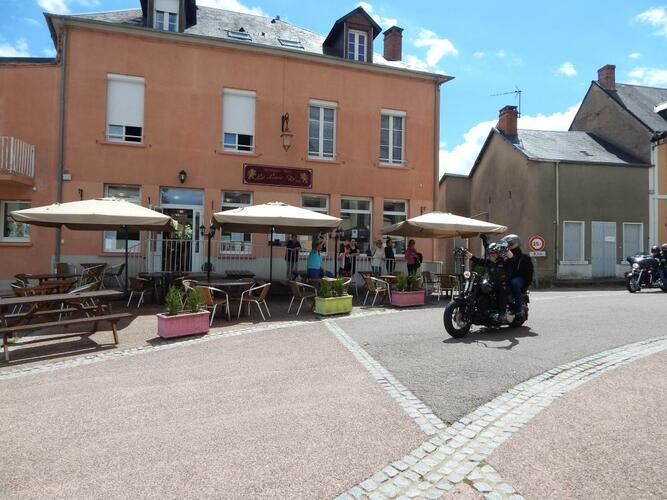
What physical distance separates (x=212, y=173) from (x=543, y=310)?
32.9 ft

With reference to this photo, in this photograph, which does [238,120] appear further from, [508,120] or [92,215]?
[508,120]

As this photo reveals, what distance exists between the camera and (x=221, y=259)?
1359cm

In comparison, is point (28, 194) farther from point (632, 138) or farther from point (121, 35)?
point (632, 138)

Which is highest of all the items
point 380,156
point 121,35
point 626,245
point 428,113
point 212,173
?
point 121,35

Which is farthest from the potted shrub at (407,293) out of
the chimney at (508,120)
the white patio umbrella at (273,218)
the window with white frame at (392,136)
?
the chimney at (508,120)

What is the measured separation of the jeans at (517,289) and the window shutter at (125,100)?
11.6 m

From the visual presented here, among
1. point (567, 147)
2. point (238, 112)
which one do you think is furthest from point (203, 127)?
point (567, 147)

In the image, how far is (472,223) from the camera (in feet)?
37.2

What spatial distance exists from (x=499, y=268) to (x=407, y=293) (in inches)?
134

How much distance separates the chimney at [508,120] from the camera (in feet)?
70.6

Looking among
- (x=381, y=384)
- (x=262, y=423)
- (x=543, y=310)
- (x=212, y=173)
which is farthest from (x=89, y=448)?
(x=212, y=173)

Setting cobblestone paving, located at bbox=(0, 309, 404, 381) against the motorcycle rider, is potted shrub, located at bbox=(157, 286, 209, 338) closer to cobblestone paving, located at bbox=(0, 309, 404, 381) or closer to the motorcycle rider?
cobblestone paving, located at bbox=(0, 309, 404, 381)

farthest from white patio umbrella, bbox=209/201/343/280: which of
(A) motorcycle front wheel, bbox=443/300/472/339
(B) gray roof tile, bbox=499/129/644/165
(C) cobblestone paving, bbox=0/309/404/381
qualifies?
(B) gray roof tile, bbox=499/129/644/165

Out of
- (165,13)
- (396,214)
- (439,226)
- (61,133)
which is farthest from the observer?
(396,214)
